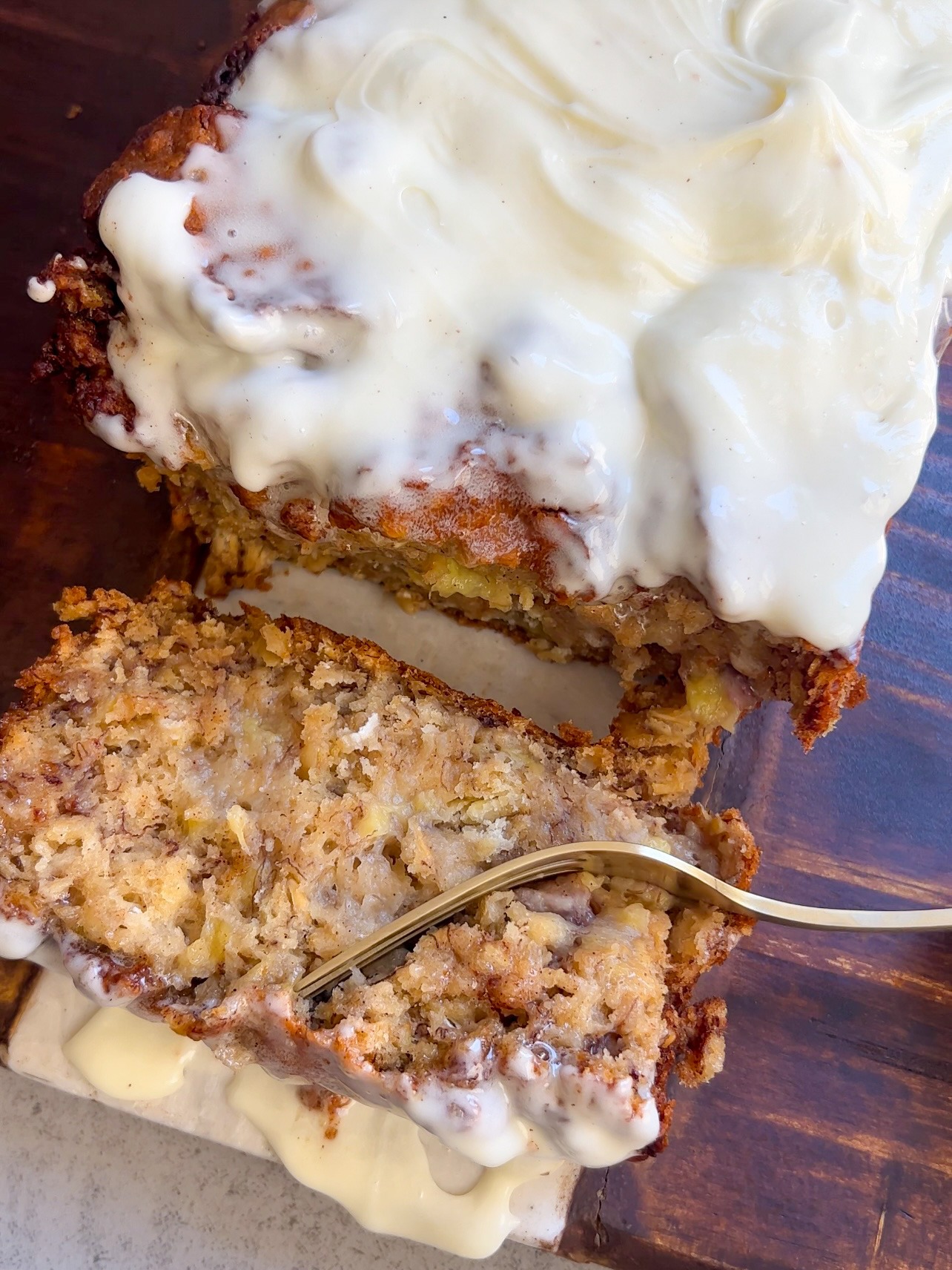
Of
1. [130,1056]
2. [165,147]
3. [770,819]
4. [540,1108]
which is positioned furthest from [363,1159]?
[165,147]

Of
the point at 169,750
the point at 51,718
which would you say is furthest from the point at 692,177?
the point at 51,718

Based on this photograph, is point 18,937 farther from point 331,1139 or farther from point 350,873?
point 331,1139

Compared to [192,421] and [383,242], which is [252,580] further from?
[383,242]

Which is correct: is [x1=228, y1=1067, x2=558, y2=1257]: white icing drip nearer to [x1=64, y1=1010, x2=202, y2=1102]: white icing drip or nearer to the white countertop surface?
[x1=64, y1=1010, x2=202, y2=1102]: white icing drip

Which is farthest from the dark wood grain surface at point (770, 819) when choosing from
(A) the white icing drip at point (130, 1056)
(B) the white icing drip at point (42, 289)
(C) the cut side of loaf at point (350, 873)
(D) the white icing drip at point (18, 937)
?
(A) the white icing drip at point (130, 1056)

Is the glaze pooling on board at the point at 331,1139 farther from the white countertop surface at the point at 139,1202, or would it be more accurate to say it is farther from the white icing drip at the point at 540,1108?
the white icing drip at the point at 540,1108

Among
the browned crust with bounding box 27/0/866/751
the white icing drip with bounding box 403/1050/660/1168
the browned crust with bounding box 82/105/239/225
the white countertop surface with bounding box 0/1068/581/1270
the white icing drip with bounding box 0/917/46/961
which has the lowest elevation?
the white countertop surface with bounding box 0/1068/581/1270

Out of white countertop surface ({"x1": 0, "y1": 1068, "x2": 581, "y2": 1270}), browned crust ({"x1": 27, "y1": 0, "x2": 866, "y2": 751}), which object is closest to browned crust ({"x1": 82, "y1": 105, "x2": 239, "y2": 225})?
browned crust ({"x1": 27, "y1": 0, "x2": 866, "y2": 751})
